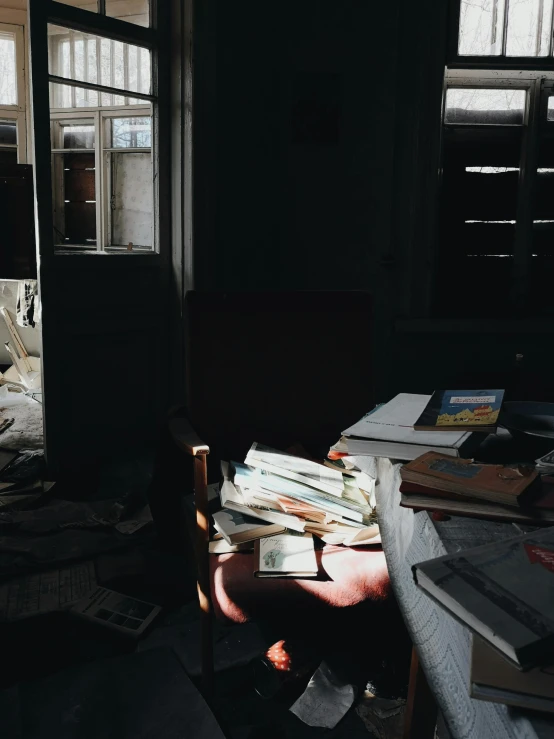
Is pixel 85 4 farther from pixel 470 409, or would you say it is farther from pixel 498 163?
pixel 470 409

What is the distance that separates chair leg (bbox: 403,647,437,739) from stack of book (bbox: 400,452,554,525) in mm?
365

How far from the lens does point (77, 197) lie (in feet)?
12.0

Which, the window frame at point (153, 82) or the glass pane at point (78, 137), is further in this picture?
the glass pane at point (78, 137)

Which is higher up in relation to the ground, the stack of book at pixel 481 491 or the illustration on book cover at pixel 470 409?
the illustration on book cover at pixel 470 409

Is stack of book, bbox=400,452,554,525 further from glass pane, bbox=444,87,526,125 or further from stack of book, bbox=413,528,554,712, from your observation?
glass pane, bbox=444,87,526,125

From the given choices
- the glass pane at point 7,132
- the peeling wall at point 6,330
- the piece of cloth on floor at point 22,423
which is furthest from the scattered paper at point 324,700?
the glass pane at point 7,132

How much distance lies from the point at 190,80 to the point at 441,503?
292 cm

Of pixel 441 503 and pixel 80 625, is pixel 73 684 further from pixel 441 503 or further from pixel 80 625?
pixel 441 503

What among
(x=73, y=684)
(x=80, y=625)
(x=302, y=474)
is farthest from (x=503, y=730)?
(x=80, y=625)

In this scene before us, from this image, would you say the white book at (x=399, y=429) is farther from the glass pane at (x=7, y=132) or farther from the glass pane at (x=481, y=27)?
the glass pane at (x=7, y=132)

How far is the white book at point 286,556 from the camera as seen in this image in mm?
1457

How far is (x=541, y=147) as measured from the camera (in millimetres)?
3391

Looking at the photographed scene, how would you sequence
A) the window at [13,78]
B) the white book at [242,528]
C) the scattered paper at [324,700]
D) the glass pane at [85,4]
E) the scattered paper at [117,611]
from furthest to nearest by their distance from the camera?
the window at [13,78], the glass pane at [85,4], the scattered paper at [117,611], the scattered paper at [324,700], the white book at [242,528]

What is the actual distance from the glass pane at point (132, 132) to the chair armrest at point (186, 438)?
6.82 ft
